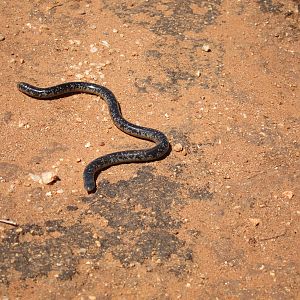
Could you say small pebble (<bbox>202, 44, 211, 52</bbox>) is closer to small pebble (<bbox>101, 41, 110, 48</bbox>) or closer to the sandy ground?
the sandy ground

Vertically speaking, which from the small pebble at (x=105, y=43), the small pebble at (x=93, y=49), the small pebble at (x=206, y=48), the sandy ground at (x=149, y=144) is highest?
the small pebble at (x=206, y=48)

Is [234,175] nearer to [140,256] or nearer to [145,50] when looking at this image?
[140,256]

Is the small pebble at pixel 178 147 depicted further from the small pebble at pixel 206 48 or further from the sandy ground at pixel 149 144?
the small pebble at pixel 206 48

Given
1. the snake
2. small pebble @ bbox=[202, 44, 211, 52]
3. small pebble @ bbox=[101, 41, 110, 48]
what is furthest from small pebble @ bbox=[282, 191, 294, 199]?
small pebble @ bbox=[101, 41, 110, 48]

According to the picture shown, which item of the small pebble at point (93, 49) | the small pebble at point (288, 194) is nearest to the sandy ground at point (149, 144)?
the small pebble at point (288, 194)

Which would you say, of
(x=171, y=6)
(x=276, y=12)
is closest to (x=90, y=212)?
(x=171, y=6)

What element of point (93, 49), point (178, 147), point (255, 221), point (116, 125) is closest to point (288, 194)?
point (255, 221)
